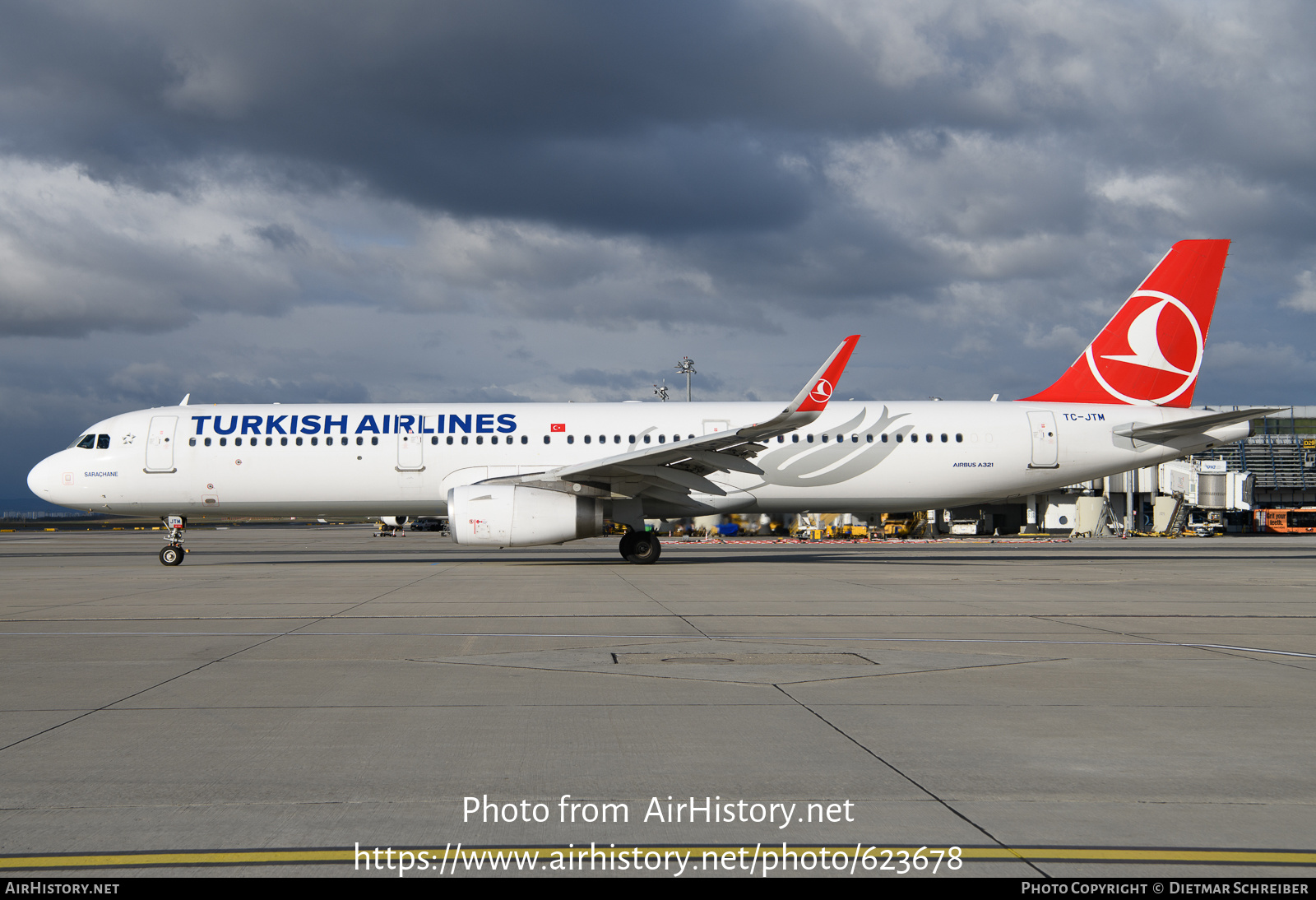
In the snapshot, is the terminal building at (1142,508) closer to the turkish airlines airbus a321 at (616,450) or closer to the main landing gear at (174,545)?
the turkish airlines airbus a321 at (616,450)

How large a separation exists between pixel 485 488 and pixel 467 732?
48.1ft

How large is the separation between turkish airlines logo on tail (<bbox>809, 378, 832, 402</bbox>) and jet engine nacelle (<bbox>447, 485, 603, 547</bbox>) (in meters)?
5.17

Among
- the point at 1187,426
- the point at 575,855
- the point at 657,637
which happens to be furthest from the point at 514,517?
the point at 575,855

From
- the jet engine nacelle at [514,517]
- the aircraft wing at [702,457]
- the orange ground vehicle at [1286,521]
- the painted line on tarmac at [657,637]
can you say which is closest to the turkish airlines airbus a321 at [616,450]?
the aircraft wing at [702,457]

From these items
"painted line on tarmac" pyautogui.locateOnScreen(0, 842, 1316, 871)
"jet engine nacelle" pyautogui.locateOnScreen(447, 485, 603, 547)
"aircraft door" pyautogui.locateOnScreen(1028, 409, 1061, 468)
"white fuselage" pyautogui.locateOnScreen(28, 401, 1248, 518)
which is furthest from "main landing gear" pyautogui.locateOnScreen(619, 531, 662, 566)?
"painted line on tarmac" pyautogui.locateOnScreen(0, 842, 1316, 871)

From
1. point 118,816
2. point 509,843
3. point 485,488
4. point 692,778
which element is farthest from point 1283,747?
point 485,488

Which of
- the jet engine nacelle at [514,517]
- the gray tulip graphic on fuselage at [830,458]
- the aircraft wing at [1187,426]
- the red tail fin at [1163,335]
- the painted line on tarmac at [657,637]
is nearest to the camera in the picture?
the painted line on tarmac at [657,637]

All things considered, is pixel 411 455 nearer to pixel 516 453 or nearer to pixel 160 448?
pixel 516 453

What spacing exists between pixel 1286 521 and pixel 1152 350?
1759 inches

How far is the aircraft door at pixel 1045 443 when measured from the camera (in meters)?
22.6

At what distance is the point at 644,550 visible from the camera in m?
21.2

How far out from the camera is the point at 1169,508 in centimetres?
5150

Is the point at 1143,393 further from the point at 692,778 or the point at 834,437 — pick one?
the point at 692,778

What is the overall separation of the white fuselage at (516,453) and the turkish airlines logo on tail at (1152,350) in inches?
39.4
